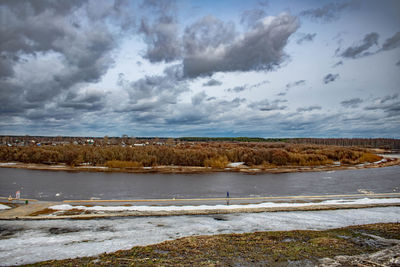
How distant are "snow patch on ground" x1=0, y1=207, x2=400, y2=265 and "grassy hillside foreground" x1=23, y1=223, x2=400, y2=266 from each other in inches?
59.6

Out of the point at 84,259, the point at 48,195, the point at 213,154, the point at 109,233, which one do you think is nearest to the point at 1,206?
the point at 48,195

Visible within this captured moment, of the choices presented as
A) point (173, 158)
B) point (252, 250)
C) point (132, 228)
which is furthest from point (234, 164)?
point (252, 250)

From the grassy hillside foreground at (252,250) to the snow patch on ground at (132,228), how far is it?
1.51 m

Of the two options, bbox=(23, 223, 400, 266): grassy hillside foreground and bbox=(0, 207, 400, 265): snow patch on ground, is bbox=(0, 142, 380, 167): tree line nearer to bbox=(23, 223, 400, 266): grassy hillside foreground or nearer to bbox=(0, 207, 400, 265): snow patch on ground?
bbox=(0, 207, 400, 265): snow patch on ground

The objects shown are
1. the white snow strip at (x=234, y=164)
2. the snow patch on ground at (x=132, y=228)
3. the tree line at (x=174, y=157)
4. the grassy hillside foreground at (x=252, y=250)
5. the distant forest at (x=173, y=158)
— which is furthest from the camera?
the tree line at (x=174, y=157)

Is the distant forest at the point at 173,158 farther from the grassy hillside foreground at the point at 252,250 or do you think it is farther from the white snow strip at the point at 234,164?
the grassy hillside foreground at the point at 252,250

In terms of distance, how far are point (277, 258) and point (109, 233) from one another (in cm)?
911

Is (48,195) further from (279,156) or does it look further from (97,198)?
(279,156)

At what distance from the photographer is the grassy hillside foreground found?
30.6ft

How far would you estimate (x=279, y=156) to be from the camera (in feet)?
204

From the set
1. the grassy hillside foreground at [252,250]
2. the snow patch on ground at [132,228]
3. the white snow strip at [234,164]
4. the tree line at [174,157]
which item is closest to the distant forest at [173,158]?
the tree line at [174,157]

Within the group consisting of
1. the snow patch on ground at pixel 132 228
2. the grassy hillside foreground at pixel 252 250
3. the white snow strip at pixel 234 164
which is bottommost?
the white snow strip at pixel 234 164

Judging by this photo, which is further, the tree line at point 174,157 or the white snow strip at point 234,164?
the tree line at point 174,157

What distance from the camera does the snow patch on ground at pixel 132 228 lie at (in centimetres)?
1141
